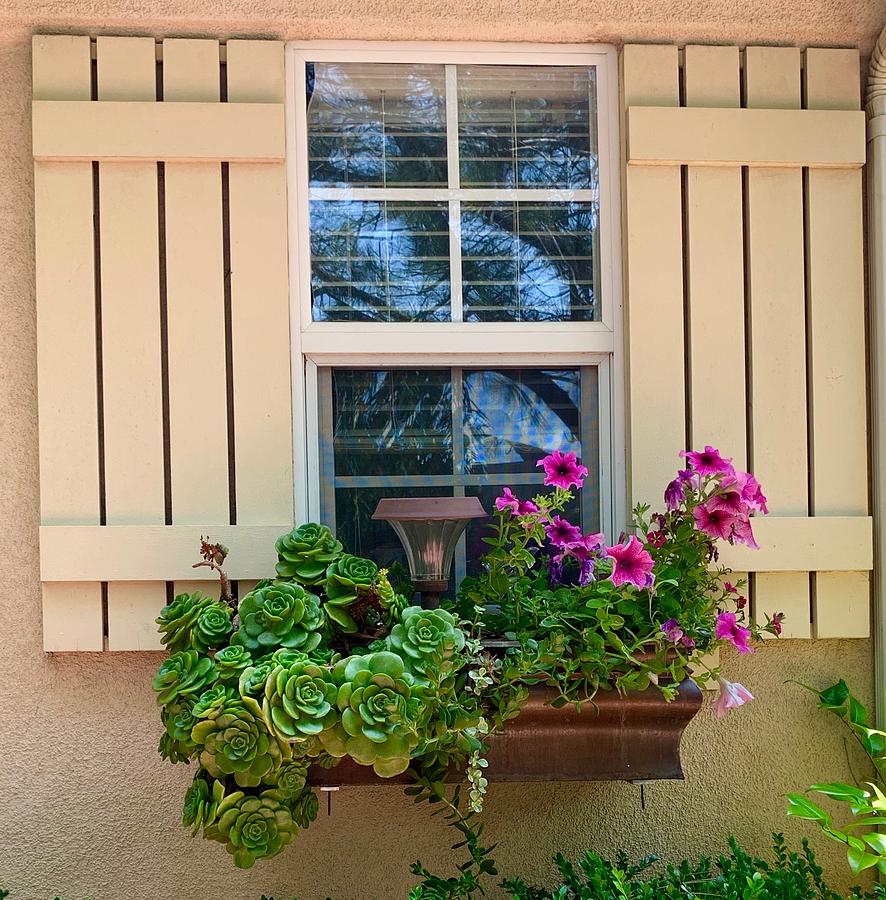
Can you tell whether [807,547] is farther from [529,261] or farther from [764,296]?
[529,261]

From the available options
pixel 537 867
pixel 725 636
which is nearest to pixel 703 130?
pixel 725 636

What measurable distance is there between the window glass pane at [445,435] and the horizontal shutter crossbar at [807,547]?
1.35 ft

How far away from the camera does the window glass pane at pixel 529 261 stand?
264 centimetres

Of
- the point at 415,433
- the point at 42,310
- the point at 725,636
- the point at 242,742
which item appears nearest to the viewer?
the point at 242,742

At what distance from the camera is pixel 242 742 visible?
6.37 feet

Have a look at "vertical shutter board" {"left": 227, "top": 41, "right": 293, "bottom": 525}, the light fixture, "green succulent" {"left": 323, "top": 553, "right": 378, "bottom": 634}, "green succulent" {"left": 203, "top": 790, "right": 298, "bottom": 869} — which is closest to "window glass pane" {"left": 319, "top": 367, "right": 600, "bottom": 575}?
"vertical shutter board" {"left": 227, "top": 41, "right": 293, "bottom": 525}

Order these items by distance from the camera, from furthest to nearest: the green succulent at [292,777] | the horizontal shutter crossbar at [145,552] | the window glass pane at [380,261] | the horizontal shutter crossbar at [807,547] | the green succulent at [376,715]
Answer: the window glass pane at [380,261]
the horizontal shutter crossbar at [807,547]
the horizontal shutter crossbar at [145,552]
the green succulent at [292,777]
the green succulent at [376,715]

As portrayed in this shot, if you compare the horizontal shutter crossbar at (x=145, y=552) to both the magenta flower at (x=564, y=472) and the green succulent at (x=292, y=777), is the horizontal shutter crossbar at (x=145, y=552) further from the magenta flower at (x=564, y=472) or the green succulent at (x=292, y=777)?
the magenta flower at (x=564, y=472)

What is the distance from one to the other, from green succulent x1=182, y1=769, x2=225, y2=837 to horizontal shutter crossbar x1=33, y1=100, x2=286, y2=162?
1517 mm

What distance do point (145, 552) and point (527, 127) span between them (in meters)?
1.53

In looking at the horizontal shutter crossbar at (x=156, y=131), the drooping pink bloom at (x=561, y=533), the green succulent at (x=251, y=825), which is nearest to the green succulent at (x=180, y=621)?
the green succulent at (x=251, y=825)

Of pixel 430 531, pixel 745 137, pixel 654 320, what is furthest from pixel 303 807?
pixel 745 137

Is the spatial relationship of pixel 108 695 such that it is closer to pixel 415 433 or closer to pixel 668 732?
pixel 415 433

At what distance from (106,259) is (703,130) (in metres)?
1.59
